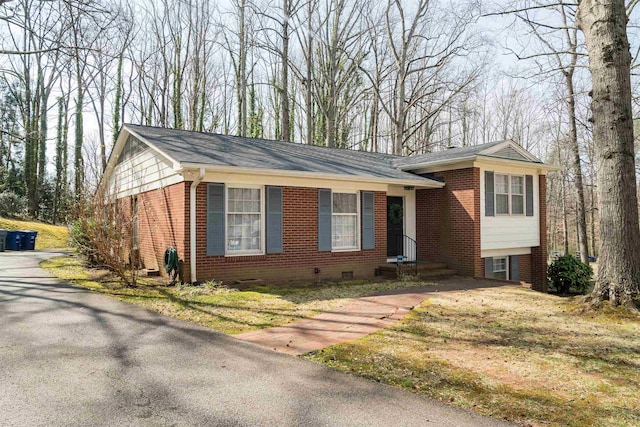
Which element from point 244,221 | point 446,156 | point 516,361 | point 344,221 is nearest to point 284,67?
point 446,156

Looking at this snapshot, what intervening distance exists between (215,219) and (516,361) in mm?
6989

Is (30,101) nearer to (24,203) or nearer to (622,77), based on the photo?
(24,203)

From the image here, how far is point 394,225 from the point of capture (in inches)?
550

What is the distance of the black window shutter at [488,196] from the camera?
12850 mm

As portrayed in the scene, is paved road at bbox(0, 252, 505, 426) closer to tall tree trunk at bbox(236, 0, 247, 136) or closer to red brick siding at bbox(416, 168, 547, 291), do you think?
red brick siding at bbox(416, 168, 547, 291)

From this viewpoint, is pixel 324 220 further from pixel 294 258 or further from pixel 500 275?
pixel 500 275

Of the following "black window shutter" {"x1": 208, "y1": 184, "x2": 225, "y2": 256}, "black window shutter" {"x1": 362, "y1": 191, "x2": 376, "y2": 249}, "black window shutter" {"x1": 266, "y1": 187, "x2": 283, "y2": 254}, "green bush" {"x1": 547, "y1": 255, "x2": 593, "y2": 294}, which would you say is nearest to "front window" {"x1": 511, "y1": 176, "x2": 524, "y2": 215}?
"green bush" {"x1": 547, "y1": 255, "x2": 593, "y2": 294}

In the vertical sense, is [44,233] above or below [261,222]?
below

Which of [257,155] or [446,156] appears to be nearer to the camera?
[257,155]

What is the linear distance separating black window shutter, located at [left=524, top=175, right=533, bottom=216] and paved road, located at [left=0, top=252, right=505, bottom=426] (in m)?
11.9

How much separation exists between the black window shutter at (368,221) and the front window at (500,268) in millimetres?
4436

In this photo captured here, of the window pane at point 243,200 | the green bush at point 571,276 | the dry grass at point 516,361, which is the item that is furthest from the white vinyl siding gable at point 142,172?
the green bush at point 571,276

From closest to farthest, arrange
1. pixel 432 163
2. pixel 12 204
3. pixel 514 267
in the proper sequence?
pixel 432 163 → pixel 514 267 → pixel 12 204

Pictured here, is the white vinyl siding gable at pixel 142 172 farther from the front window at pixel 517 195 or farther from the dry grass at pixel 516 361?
the front window at pixel 517 195
